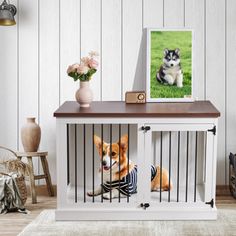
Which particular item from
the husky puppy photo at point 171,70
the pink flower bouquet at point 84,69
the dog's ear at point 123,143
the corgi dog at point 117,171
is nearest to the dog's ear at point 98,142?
the corgi dog at point 117,171

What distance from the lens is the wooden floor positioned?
4004 millimetres

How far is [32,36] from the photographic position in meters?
4.82

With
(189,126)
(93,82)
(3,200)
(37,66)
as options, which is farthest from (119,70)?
(3,200)

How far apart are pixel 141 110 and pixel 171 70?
608 millimetres

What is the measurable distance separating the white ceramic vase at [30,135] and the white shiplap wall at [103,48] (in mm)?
200

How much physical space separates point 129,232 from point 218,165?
1262mm

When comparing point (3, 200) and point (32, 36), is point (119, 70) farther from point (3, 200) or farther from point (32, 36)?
point (3, 200)

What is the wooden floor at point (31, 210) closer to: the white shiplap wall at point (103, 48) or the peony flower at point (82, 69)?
the white shiplap wall at point (103, 48)

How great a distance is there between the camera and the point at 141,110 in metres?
4.21

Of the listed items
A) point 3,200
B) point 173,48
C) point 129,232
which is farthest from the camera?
point 173,48

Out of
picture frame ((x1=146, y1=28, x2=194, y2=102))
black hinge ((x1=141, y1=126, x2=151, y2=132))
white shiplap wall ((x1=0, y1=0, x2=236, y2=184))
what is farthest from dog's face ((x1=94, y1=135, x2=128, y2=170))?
white shiplap wall ((x1=0, y1=0, x2=236, y2=184))

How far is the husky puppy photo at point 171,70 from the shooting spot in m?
4.68

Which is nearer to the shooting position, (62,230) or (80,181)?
(62,230)

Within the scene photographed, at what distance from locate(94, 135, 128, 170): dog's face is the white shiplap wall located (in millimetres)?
699
